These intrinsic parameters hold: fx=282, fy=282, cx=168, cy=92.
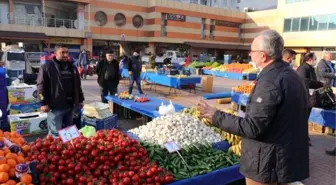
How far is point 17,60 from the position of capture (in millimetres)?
13789

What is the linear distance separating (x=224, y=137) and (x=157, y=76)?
8.97 metres

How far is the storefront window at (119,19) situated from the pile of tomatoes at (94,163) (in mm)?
31154

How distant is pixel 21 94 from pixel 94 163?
467 cm

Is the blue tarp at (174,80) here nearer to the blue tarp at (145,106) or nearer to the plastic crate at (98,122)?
the blue tarp at (145,106)

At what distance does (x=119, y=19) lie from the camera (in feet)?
108

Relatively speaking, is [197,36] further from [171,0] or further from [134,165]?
[134,165]

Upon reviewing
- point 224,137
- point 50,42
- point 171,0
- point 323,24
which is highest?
point 171,0

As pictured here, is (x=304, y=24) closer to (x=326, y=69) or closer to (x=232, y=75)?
(x=232, y=75)

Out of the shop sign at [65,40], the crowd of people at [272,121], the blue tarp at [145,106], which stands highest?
the shop sign at [65,40]

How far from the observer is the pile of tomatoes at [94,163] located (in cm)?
272

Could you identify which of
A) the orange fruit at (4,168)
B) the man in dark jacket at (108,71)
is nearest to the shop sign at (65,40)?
the man in dark jacket at (108,71)

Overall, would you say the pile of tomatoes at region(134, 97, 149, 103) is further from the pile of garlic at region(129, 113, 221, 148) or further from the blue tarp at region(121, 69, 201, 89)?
the blue tarp at region(121, 69, 201, 89)

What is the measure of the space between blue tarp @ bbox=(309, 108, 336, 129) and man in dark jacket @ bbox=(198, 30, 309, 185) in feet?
14.1

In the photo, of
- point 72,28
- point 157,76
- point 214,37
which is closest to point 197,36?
point 214,37
